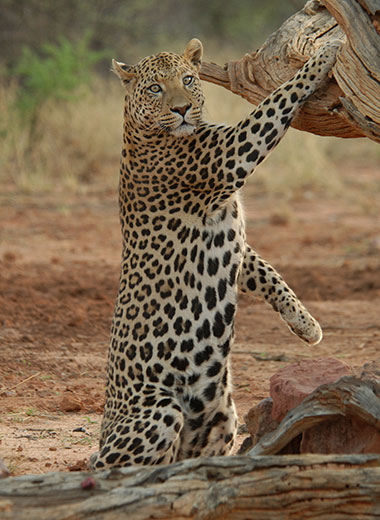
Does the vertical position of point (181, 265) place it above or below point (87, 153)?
below

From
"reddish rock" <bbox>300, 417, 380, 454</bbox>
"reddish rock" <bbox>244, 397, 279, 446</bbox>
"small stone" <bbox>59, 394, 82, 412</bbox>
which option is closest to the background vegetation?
"small stone" <bbox>59, 394, 82, 412</bbox>

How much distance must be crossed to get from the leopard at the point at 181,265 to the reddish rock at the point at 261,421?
0.65 feet

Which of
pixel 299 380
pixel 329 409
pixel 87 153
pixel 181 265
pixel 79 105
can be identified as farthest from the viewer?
pixel 79 105

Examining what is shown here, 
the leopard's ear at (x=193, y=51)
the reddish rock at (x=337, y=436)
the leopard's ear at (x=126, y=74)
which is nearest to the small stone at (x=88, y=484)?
the reddish rock at (x=337, y=436)

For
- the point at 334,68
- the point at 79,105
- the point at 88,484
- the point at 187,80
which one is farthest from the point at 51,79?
the point at 88,484

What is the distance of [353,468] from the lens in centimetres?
392

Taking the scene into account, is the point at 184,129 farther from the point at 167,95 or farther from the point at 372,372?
the point at 372,372

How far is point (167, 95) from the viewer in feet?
18.0

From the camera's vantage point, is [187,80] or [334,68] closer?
[334,68]

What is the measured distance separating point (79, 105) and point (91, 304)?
9143 mm

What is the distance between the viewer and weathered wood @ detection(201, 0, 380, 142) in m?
4.67

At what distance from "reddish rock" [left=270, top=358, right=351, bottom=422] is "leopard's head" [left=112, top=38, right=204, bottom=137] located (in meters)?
1.59

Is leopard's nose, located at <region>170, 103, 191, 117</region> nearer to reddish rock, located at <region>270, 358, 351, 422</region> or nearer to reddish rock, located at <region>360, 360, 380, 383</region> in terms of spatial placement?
reddish rock, located at <region>270, 358, 351, 422</region>

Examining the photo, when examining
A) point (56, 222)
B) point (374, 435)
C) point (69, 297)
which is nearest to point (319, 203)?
point (56, 222)
